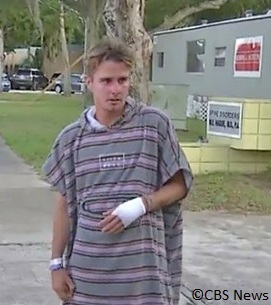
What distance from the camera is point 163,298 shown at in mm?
3291

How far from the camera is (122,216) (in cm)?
314

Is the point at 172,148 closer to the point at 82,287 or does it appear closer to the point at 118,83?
the point at 118,83

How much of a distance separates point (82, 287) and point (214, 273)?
3.59 meters

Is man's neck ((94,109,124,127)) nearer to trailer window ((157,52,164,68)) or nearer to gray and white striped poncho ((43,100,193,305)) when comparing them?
gray and white striped poncho ((43,100,193,305))

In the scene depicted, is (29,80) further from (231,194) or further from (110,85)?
(110,85)

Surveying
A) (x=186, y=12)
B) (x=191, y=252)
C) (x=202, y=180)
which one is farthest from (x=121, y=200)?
(x=186, y=12)

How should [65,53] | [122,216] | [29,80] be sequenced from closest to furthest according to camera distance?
1. [122,216]
2. [65,53]
3. [29,80]

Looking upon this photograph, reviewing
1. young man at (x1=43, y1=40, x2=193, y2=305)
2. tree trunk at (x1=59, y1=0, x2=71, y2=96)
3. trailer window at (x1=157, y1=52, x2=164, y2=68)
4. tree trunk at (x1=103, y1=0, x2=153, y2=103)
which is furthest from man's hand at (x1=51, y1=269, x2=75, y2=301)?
tree trunk at (x1=59, y1=0, x2=71, y2=96)

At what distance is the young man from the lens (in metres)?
3.21

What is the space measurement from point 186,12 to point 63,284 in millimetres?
34442

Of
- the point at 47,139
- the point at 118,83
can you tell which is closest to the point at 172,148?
the point at 118,83

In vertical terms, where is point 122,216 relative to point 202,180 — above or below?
above

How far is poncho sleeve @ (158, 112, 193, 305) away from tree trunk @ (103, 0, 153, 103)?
787 cm

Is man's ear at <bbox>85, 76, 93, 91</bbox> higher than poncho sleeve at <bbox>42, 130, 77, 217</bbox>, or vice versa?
man's ear at <bbox>85, 76, 93, 91</bbox>
